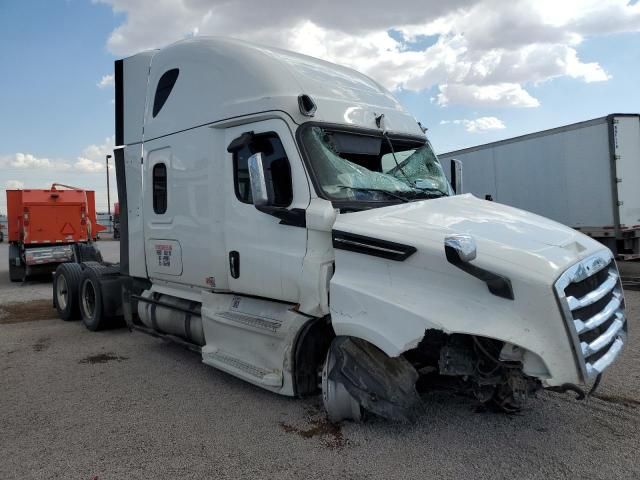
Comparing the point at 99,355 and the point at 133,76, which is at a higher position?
the point at 133,76

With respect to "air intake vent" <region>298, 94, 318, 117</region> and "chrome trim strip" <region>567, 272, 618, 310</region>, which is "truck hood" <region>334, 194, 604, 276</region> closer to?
"chrome trim strip" <region>567, 272, 618, 310</region>

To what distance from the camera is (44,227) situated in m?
14.1

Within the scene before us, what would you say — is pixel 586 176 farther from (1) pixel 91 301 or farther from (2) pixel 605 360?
(1) pixel 91 301

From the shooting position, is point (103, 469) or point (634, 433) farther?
point (634, 433)

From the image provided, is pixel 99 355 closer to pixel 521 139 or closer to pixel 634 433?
pixel 634 433

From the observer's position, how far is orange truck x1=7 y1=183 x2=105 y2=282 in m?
13.9

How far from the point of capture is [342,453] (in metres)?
3.71

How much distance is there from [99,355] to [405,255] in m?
4.73

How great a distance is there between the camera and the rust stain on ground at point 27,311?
9.08m

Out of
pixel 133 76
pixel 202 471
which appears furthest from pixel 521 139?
pixel 202 471

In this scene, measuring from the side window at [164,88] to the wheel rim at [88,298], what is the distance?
3.43 metres

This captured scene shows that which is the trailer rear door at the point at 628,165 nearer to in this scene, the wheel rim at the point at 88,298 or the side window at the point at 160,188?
the side window at the point at 160,188

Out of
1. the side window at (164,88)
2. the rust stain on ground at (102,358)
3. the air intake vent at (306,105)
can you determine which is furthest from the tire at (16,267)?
the air intake vent at (306,105)

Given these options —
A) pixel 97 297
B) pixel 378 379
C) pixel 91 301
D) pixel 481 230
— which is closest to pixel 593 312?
pixel 481 230
